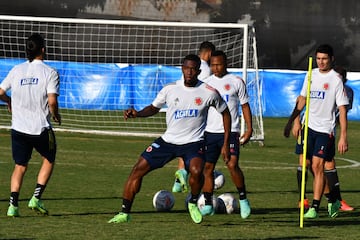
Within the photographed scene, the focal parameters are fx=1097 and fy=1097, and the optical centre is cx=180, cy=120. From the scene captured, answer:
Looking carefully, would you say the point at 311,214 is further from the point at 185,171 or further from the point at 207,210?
the point at 185,171

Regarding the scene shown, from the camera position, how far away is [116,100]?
35000 mm

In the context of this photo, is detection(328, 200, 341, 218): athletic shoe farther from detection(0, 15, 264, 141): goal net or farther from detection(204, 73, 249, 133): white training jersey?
detection(0, 15, 264, 141): goal net

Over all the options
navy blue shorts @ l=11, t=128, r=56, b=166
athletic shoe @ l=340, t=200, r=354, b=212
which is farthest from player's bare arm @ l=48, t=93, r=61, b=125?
athletic shoe @ l=340, t=200, r=354, b=212

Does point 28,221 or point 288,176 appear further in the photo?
point 288,176

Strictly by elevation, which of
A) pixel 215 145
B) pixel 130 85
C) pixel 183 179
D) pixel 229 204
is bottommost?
pixel 130 85

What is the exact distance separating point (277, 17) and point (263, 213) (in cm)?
2498

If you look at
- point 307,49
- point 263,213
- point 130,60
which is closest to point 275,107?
point 307,49

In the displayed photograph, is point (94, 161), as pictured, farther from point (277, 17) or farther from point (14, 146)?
point (277, 17)

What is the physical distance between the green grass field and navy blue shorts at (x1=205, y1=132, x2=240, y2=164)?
0.79 m

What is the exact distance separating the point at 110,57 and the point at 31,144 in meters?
22.8

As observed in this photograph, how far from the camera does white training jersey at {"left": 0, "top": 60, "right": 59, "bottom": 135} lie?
41.6 ft

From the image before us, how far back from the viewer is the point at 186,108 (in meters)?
12.4

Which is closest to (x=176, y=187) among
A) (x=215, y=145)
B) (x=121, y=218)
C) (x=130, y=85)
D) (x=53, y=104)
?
(x=215, y=145)

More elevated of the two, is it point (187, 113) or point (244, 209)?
point (187, 113)
